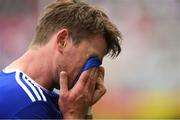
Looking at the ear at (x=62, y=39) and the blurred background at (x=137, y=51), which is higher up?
the ear at (x=62, y=39)

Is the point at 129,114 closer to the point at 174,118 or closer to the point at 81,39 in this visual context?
the point at 174,118

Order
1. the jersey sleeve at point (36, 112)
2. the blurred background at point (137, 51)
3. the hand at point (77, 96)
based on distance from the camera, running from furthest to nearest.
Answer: the blurred background at point (137, 51) → the hand at point (77, 96) → the jersey sleeve at point (36, 112)

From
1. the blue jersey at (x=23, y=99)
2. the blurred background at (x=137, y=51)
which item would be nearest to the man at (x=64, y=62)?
the blue jersey at (x=23, y=99)

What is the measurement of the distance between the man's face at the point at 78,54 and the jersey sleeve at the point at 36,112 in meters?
0.16

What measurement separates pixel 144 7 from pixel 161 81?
2.53 ft

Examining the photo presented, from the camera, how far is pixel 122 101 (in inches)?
226

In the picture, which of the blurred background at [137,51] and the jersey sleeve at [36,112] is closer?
the jersey sleeve at [36,112]

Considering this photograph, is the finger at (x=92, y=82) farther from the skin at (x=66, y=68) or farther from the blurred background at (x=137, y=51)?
the blurred background at (x=137, y=51)

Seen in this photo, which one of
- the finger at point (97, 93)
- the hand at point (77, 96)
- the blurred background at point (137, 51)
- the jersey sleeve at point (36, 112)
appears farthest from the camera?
the blurred background at point (137, 51)

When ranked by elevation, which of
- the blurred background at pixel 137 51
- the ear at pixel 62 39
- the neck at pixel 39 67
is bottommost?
the blurred background at pixel 137 51

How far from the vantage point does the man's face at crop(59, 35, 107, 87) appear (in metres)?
2.00

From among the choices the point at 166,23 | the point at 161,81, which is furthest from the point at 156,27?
the point at 161,81

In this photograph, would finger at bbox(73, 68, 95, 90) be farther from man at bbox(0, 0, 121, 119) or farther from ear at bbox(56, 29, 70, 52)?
ear at bbox(56, 29, 70, 52)

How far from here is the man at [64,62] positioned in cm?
193
